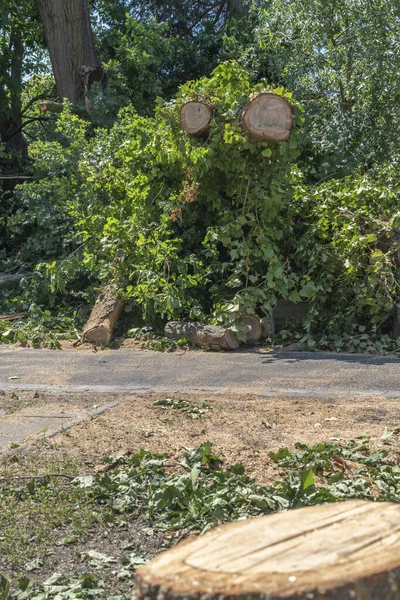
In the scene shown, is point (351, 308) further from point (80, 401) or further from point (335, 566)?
point (335, 566)

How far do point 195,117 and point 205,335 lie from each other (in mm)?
2581

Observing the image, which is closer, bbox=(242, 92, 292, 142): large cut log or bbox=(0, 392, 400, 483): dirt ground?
bbox=(0, 392, 400, 483): dirt ground

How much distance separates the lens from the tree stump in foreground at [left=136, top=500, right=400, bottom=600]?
160 cm

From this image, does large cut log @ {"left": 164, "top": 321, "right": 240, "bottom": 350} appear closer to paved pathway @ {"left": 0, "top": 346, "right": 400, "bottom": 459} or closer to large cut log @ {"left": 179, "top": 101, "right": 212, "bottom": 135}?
paved pathway @ {"left": 0, "top": 346, "right": 400, "bottom": 459}

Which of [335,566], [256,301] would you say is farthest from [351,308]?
[335,566]

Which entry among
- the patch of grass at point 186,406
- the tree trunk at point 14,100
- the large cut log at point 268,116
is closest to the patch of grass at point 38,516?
the patch of grass at point 186,406

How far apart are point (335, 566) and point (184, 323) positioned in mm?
8071

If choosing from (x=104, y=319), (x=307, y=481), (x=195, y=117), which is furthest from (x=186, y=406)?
(x=195, y=117)

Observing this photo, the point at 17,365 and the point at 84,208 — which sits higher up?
the point at 84,208

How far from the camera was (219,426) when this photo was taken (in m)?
5.53

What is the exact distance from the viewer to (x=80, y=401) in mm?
6738

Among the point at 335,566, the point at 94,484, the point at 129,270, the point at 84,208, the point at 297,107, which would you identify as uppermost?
the point at 297,107

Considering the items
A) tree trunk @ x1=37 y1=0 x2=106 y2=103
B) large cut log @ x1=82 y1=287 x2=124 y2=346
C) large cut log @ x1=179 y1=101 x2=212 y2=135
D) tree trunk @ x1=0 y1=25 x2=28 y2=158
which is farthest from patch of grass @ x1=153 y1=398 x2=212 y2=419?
tree trunk @ x1=0 y1=25 x2=28 y2=158

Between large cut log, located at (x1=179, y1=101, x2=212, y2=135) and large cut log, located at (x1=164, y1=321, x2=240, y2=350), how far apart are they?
2303mm
